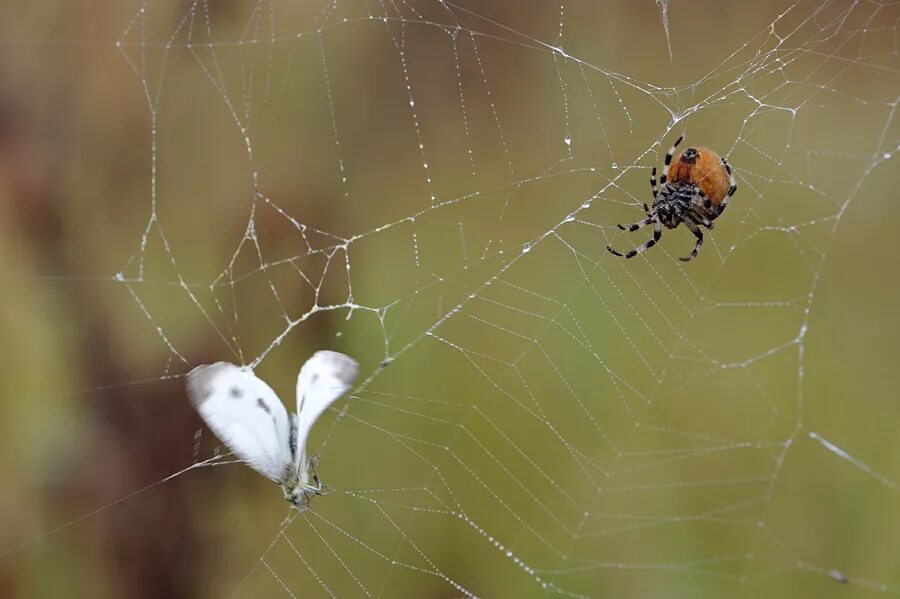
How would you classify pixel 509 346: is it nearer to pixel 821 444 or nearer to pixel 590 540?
pixel 590 540

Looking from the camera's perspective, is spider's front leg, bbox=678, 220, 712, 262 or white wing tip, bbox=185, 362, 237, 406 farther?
spider's front leg, bbox=678, 220, 712, 262

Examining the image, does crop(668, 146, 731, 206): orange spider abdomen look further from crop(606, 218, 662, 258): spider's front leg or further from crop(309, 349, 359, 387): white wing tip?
crop(309, 349, 359, 387): white wing tip

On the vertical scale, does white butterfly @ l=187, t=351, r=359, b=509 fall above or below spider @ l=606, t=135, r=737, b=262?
below

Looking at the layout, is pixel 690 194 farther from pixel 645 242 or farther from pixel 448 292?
pixel 448 292

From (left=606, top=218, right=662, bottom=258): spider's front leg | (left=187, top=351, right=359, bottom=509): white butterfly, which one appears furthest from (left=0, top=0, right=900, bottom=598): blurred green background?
(left=187, top=351, right=359, bottom=509): white butterfly

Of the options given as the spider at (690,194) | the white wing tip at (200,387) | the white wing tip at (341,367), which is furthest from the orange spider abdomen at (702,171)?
the white wing tip at (200,387)

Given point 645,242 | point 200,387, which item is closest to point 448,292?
point 645,242
